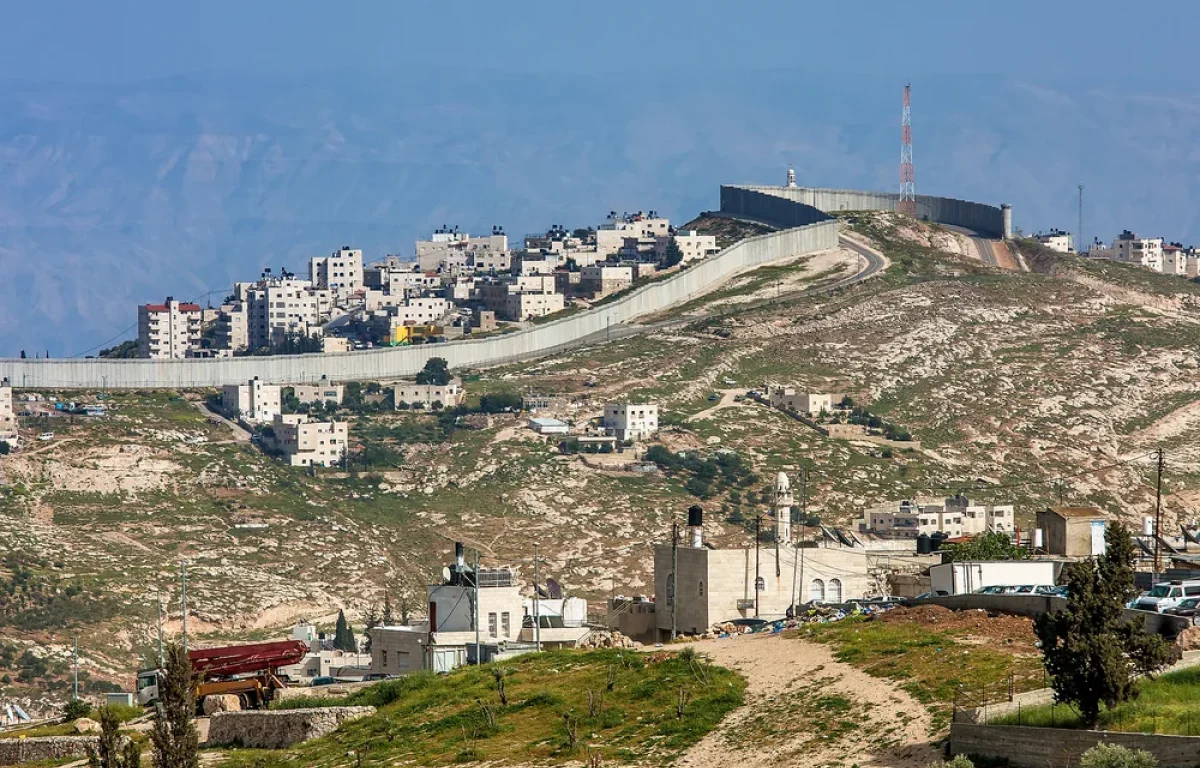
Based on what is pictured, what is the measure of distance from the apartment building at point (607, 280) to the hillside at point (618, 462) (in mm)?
13755

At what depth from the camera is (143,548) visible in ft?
337

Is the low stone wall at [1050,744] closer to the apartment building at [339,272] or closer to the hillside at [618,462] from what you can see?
the hillside at [618,462]

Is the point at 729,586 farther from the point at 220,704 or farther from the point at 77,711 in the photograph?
the point at 77,711

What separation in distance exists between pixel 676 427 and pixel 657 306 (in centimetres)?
3352

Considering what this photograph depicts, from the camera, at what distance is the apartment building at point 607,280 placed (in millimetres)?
165625

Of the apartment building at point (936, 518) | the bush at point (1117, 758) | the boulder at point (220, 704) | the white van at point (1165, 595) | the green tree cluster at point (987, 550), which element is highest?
the apartment building at point (936, 518)

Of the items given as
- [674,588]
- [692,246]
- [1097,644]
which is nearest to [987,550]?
[674,588]

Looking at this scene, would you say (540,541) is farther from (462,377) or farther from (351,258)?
(351,258)

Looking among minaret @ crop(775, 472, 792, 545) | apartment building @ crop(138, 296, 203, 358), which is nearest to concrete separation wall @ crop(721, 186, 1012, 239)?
apartment building @ crop(138, 296, 203, 358)

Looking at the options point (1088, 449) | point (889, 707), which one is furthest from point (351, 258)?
point (889, 707)

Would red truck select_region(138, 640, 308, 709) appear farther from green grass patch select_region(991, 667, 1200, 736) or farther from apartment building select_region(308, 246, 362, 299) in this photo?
apartment building select_region(308, 246, 362, 299)

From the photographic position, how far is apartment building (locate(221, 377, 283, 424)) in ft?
432

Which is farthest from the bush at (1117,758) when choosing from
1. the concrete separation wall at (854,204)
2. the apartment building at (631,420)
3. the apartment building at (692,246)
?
the concrete separation wall at (854,204)

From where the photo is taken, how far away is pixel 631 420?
4835 inches
